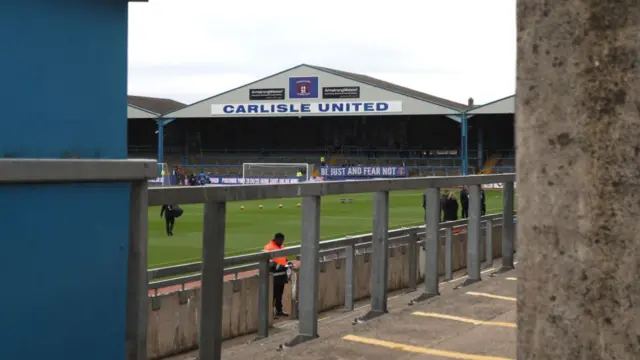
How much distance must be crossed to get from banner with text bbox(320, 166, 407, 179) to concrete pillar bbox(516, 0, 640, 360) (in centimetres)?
4867

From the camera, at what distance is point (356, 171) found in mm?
50844

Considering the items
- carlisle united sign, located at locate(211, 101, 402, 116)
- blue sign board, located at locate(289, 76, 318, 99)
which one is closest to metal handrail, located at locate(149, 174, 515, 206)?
carlisle united sign, located at locate(211, 101, 402, 116)

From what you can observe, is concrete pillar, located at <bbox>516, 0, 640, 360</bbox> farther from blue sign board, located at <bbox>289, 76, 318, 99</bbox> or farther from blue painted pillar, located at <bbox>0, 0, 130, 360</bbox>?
blue sign board, located at <bbox>289, 76, 318, 99</bbox>

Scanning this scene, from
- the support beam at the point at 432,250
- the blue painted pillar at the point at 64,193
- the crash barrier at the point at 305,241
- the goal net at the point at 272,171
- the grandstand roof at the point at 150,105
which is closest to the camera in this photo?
the blue painted pillar at the point at 64,193

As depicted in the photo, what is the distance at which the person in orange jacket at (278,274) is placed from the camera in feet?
34.4

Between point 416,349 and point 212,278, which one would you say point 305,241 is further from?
point 212,278

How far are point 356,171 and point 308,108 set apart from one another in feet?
21.6

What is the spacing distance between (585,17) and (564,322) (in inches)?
28.9

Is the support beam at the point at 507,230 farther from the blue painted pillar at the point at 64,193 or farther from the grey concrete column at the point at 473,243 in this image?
the blue painted pillar at the point at 64,193

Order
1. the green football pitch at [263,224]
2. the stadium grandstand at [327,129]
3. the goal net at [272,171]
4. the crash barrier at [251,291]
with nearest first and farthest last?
the crash barrier at [251,291] < the green football pitch at [263,224] < the goal net at [272,171] < the stadium grandstand at [327,129]

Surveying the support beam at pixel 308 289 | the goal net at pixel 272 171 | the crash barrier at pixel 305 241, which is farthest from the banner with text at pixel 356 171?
the support beam at pixel 308 289

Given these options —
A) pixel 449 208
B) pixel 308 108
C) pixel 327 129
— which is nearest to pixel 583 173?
pixel 449 208

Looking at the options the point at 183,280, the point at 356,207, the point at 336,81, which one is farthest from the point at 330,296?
the point at 336,81

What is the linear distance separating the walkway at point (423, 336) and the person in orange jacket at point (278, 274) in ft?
10.0
